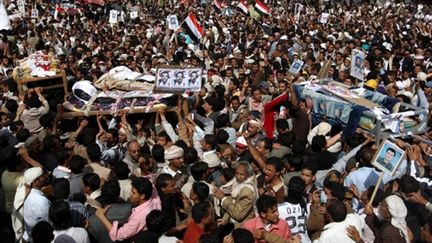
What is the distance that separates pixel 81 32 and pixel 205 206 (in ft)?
43.5

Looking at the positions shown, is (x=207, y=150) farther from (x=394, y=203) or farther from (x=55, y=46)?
(x=55, y=46)

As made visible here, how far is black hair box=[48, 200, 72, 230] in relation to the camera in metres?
4.03

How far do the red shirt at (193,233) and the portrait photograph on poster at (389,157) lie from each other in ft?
6.33

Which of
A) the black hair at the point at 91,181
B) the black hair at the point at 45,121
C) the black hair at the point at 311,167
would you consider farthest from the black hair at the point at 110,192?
the black hair at the point at 45,121

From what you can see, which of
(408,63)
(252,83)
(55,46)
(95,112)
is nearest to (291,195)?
(95,112)

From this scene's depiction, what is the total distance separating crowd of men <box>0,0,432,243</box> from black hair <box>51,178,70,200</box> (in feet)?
0.03

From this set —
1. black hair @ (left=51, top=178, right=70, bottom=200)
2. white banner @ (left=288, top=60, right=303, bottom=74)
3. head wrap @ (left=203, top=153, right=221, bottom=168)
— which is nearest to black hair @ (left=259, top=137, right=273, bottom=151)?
head wrap @ (left=203, top=153, right=221, bottom=168)

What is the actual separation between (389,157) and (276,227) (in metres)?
1.50

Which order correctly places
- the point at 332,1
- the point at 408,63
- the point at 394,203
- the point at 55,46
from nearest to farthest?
the point at 394,203 → the point at 408,63 → the point at 55,46 → the point at 332,1

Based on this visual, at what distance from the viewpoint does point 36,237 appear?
3939 mm

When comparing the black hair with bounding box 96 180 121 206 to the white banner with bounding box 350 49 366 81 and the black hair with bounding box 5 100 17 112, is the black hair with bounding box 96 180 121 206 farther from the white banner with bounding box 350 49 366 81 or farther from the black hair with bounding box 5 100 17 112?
the white banner with bounding box 350 49 366 81

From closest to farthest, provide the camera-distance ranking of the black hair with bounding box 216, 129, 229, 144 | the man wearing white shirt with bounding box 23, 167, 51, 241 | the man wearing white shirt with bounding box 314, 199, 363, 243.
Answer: the man wearing white shirt with bounding box 314, 199, 363, 243, the man wearing white shirt with bounding box 23, 167, 51, 241, the black hair with bounding box 216, 129, 229, 144

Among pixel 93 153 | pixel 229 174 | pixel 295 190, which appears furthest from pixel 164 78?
pixel 295 190

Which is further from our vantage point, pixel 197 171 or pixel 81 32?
pixel 81 32
